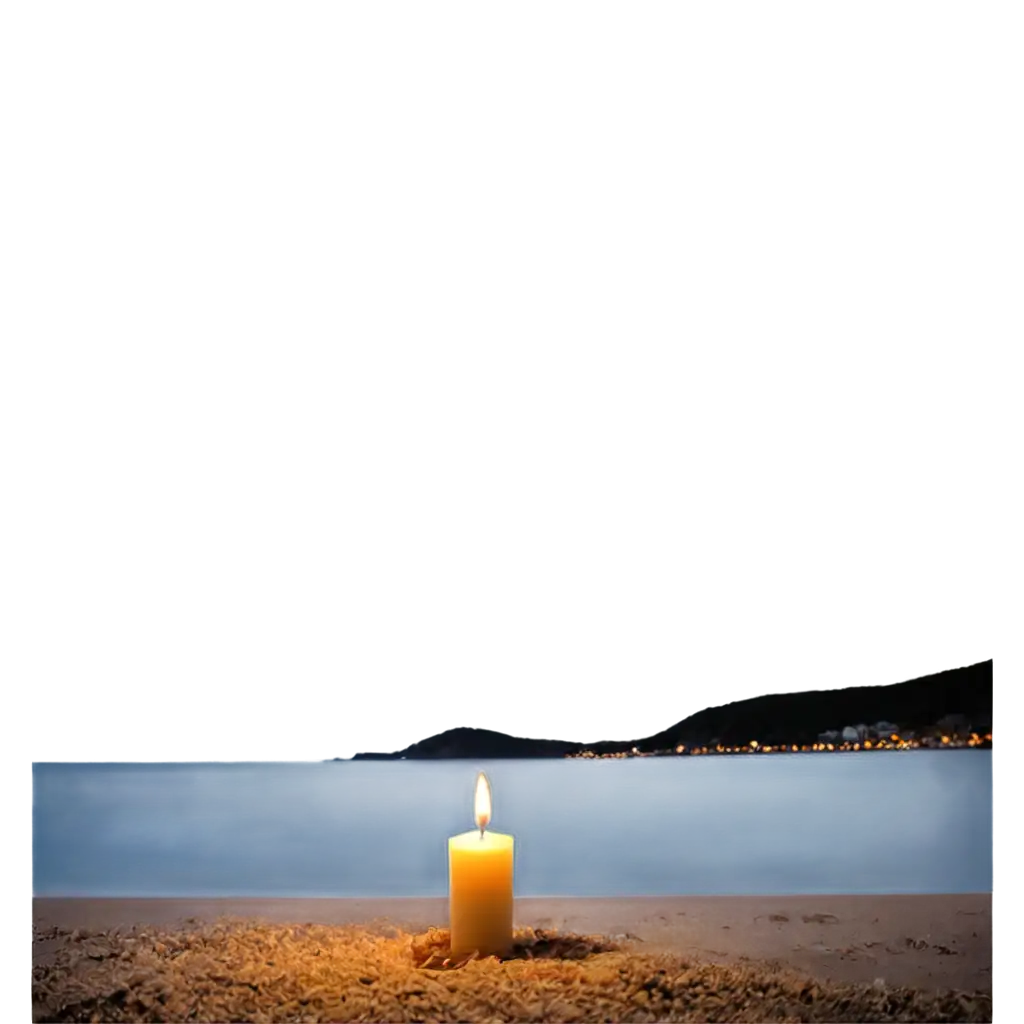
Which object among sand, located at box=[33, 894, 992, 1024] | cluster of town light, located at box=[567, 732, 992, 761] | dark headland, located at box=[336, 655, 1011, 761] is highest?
dark headland, located at box=[336, 655, 1011, 761]

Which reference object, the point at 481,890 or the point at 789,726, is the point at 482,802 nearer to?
the point at 481,890

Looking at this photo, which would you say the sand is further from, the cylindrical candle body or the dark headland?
the dark headland

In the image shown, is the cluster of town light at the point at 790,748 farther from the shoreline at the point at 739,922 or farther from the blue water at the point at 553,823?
the shoreline at the point at 739,922

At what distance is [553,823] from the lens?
766 mm

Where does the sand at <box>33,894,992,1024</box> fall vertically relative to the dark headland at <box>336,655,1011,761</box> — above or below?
below

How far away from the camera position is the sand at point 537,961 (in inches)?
27.2

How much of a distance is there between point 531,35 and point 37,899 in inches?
26.7

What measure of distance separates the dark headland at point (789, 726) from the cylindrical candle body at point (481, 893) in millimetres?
81

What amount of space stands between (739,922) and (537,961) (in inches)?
5.8

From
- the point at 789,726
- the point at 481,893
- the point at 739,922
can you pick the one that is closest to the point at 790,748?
the point at 789,726

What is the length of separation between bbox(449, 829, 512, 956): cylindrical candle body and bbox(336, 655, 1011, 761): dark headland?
0.08 meters

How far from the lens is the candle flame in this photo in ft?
2.41

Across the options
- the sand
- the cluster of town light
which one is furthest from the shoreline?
the cluster of town light

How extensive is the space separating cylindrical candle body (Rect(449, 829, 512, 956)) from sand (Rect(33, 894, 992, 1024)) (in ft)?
0.07
